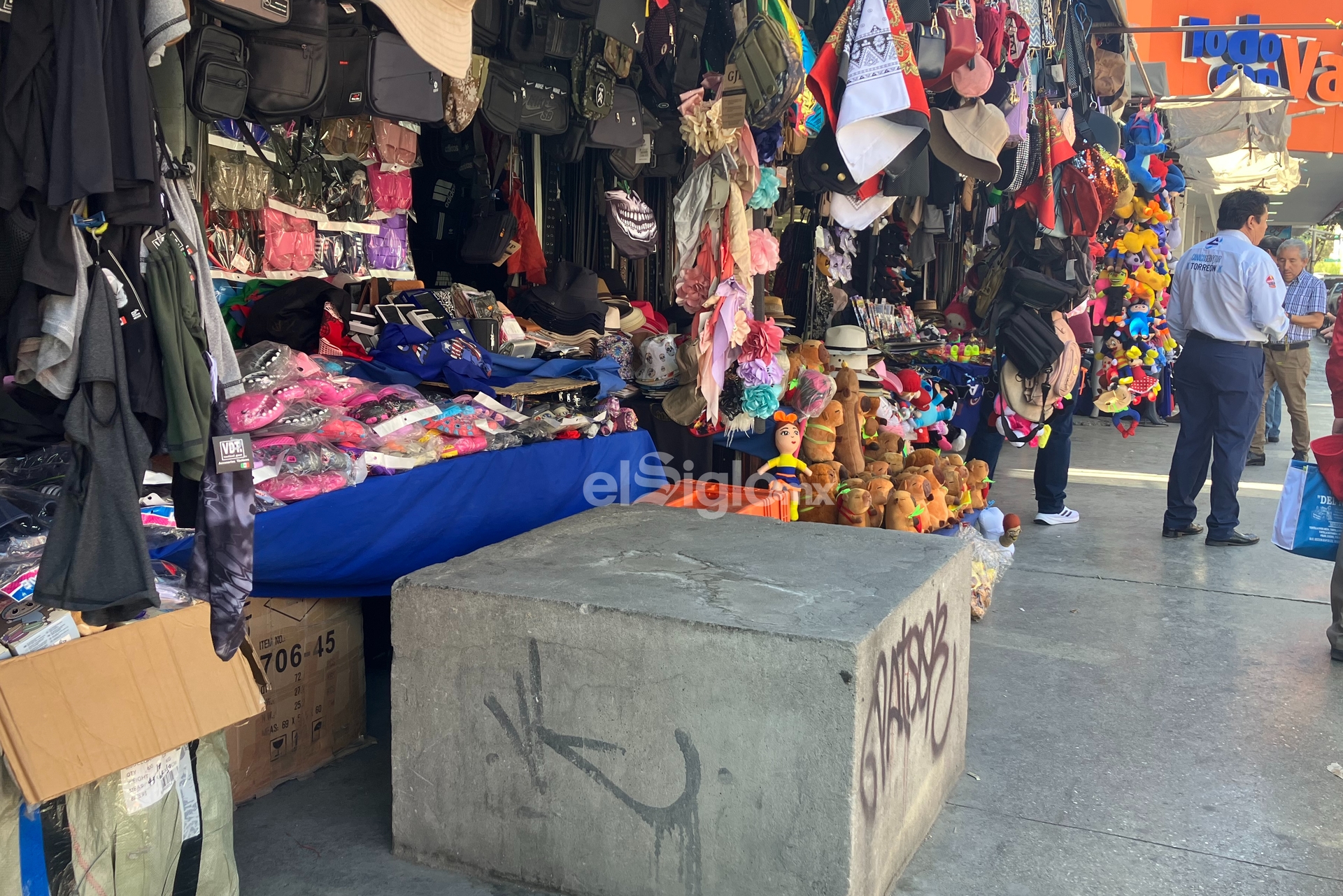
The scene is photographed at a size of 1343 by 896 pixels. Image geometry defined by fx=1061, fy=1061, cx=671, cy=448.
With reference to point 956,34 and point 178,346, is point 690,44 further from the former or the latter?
point 178,346

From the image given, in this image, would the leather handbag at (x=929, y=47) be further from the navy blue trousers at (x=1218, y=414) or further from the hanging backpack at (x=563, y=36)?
the navy blue trousers at (x=1218, y=414)

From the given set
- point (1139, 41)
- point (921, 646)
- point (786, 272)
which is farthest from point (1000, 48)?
point (1139, 41)

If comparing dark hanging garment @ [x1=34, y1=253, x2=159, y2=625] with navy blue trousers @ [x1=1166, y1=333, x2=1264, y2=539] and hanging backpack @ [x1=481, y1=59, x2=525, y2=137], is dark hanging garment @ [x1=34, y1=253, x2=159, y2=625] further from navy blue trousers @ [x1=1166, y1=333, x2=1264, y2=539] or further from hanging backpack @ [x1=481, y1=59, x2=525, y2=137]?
navy blue trousers @ [x1=1166, y1=333, x2=1264, y2=539]

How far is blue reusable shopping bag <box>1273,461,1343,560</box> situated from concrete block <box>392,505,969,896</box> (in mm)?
2247

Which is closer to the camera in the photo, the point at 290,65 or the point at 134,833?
the point at 134,833

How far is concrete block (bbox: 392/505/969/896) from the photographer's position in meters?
2.34

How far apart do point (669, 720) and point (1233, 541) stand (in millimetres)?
4882

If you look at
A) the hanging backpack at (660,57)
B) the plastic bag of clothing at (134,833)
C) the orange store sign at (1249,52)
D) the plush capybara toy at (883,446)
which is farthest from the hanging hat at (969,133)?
the orange store sign at (1249,52)

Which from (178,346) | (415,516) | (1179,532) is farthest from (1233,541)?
(178,346)

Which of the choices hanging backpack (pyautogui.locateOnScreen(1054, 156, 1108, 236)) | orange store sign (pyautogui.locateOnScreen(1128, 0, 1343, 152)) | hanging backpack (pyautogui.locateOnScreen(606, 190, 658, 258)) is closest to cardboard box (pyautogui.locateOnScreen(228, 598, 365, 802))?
hanging backpack (pyautogui.locateOnScreen(606, 190, 658, 258))

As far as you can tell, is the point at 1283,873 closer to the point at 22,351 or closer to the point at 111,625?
the point at 111,625

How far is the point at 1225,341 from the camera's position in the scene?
19.1 feet

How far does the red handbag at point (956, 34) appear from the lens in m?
4.56

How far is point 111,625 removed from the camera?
2305 mm
